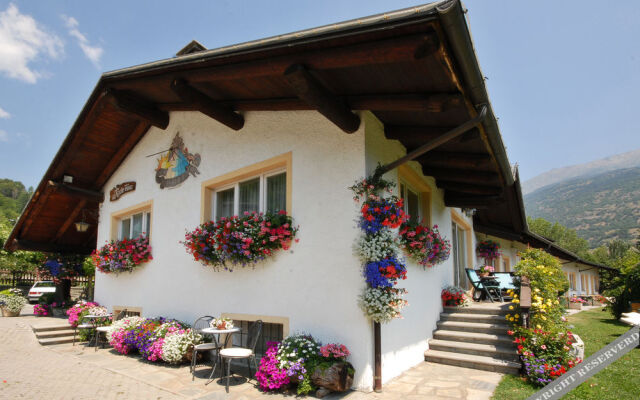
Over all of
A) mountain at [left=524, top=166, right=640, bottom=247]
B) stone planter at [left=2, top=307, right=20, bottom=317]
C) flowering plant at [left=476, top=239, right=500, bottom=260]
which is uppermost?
mountain at [left=524, top=166, right=640, bottom=247]

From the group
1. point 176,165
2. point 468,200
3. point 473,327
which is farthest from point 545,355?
point 176,165

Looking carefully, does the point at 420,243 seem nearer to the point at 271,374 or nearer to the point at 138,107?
the point at 271,374

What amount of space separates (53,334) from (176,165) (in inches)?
195

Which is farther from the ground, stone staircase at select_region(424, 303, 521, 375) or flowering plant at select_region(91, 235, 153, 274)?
flowering plant at select_region(91, 235, 153, 274)

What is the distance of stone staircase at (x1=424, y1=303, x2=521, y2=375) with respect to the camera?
18.9 ft

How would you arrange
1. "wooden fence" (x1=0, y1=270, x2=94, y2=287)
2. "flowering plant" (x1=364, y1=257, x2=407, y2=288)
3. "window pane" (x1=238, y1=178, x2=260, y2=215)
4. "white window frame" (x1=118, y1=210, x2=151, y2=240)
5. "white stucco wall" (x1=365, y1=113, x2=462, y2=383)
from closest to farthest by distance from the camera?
"flowering plant" (x1=364, y1=257, x2=407, y2=288) → "white stucco wall" (x1=365, y1=113, x2=462, y2=383) → "window pane" (x1=238, y1=178, x2=260, y2=215) → "white window frame" (x1=118, y1=210, x2=151, y2=240) → "wooden fence" (x1=0, y1=270, x2=94, y2=287)

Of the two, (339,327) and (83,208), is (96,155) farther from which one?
(339,327)

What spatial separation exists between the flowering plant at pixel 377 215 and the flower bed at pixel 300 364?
57.6 inches

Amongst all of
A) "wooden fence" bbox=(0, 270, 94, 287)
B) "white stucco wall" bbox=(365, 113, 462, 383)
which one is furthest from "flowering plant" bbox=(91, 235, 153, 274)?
"wooden fence" bbox=(0, 270, 94, 287)

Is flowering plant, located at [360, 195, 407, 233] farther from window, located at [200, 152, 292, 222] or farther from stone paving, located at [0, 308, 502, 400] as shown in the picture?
stone paving, located at [0, 308, 502, 400]

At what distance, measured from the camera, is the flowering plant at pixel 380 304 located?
4582 millimetres

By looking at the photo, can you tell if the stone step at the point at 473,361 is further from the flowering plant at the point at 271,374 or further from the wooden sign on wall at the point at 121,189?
the wooden sign on wall at the point at 121,189

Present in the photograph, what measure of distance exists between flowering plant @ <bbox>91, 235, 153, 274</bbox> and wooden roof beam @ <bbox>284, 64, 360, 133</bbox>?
17.6 ft

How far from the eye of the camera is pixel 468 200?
26.9 feet
